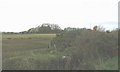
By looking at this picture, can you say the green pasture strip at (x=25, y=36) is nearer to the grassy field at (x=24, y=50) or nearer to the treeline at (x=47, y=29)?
the grassy field at (x=24, y=50)

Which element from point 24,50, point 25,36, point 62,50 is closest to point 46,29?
point 25,36

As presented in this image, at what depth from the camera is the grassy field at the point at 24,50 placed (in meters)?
8.11

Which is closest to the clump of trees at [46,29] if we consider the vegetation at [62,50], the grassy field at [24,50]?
the vegetation at [62,50]

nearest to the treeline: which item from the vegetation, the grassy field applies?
the vegetation

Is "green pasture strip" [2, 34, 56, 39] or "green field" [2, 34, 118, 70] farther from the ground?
"green pasture strip" [2, 34, 56, 39]

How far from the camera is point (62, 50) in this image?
8.76 m

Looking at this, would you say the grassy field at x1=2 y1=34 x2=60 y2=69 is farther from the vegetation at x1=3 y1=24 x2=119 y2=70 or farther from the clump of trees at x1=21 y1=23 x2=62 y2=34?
the clump of trees at x1=21 y1=23 x2=62 y2=34

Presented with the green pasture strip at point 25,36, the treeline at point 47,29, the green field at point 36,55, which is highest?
the treeline at point 47,29

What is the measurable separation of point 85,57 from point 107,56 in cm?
75

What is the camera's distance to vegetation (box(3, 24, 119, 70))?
26.7ft

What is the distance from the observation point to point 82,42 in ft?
28.3

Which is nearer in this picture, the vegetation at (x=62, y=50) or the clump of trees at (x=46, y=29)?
the vegetation at (x=62, y=50)

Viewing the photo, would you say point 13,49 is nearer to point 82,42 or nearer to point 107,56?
point 82,42

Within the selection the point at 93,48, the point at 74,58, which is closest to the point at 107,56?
the point at 93,48
